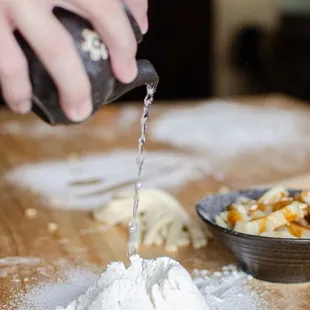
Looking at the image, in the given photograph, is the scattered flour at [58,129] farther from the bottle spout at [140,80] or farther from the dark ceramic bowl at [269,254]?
the bottle spout at [140,80]

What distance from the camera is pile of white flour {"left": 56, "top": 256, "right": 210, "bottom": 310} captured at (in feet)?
3.37

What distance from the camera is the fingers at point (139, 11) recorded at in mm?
979

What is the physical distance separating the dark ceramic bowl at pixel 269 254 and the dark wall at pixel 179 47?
3692 millimetres

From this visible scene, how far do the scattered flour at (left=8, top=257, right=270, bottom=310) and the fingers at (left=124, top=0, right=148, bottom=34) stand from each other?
0.39 meters

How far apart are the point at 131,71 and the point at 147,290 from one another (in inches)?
13.7

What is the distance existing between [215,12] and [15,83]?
446 cm

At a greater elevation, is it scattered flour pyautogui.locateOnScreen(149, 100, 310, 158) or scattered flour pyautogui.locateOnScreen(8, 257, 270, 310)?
scattered flour pyautogui.locateOnScreen(8, 257, 270, 310)

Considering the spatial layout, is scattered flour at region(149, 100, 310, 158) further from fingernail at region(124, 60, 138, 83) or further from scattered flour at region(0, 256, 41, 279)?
fingernail at region(124, 60, 138, 83)

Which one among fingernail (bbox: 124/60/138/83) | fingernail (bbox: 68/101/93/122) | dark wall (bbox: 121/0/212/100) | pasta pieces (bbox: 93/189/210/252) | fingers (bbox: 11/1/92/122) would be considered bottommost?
dark wall (bbox: 121/0/212/100)

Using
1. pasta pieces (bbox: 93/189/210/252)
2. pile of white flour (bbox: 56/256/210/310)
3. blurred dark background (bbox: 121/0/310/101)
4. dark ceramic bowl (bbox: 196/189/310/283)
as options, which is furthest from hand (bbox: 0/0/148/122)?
blurred dark background (bbox: 121/0/310/101)

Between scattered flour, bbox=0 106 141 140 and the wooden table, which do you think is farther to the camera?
scattered flour, bbox=0 106 141 140

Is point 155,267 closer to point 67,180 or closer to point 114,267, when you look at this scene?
point 114,267

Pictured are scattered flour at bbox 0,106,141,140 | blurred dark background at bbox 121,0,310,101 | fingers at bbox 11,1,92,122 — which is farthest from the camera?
blurred dark background at bbox 121,0,310,101

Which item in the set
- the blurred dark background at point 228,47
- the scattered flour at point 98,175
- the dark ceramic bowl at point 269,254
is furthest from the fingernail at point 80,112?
the blurred dark background at point 228,47
